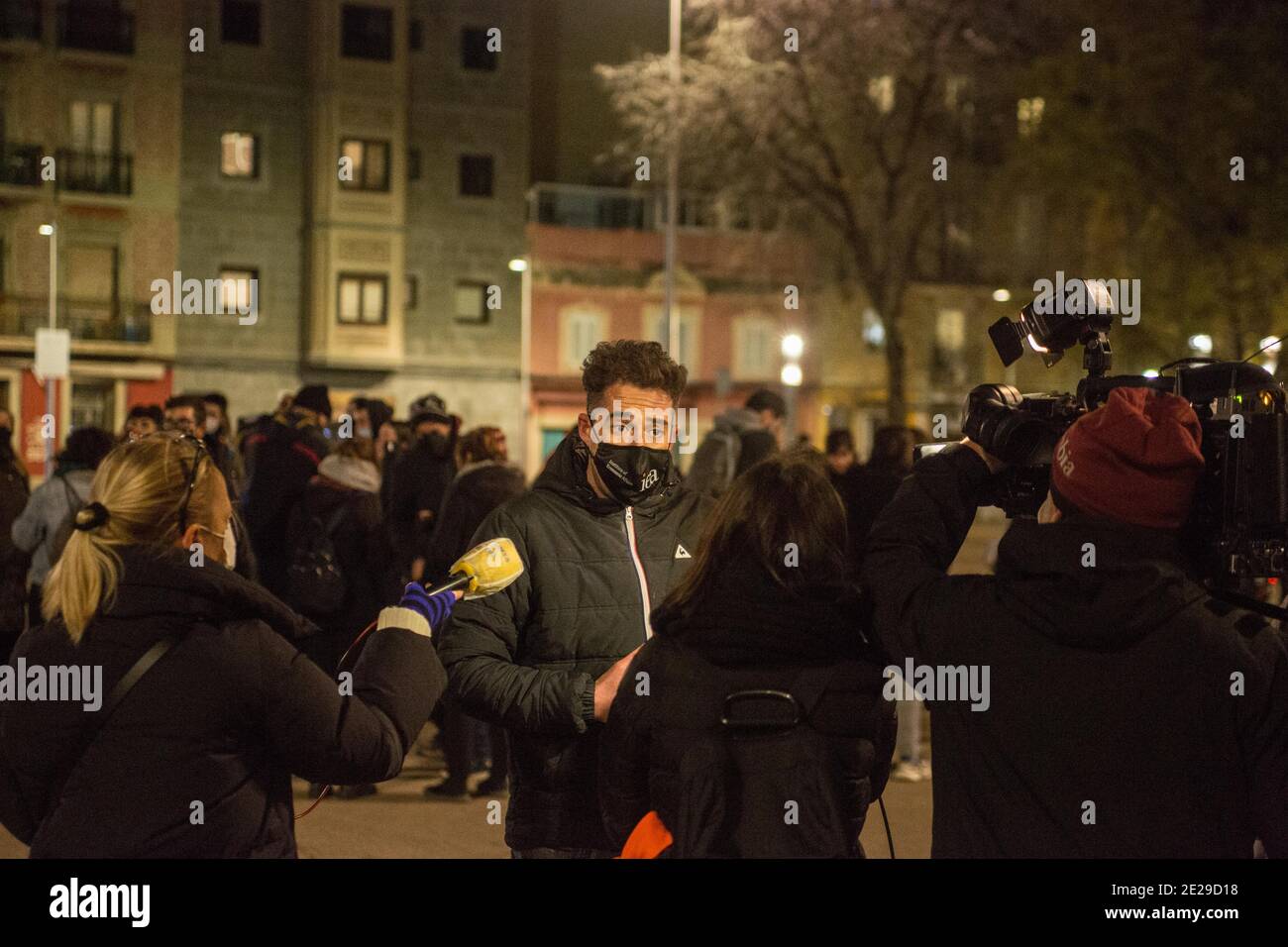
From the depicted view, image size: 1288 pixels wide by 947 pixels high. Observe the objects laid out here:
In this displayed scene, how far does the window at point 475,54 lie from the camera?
3562cm

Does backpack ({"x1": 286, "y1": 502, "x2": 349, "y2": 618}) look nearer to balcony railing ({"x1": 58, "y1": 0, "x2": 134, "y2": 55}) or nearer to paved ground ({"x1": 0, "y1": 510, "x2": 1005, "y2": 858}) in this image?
paved ground ({"x1": 0, "y1": 510, "x2": 1005, "y2": 858})

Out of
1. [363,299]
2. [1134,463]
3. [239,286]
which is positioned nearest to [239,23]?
[239,286]

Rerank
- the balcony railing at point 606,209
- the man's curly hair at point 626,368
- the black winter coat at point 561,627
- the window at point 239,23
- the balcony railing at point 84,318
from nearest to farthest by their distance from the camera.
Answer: the black winter coat at point 561,627, the man's curly hair at point 626,368, the balcony railing at point 84,318, the window at point 239,23, the balcony railing at point 606,209

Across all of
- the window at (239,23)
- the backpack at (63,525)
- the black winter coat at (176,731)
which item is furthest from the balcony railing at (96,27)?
the black winter coat at (176,731)

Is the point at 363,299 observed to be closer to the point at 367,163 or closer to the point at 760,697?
the point at 367,163

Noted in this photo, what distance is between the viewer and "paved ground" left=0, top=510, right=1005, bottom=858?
6.56 m

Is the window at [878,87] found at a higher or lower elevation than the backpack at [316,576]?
higher

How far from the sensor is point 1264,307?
84.7 feet

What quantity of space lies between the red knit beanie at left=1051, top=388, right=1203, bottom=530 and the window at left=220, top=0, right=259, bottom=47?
112ft

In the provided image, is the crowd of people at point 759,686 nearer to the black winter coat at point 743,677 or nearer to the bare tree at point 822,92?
the black winter coat at point 743,677

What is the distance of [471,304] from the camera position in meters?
36.2

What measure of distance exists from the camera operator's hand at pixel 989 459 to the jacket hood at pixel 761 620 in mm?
378

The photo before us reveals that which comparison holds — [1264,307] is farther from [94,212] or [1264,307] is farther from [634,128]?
[94,212]

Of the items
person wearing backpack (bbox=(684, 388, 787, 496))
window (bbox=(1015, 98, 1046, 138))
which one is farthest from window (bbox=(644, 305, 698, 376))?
person wearing backpack (bbox=(684, 388, 787, 496))
